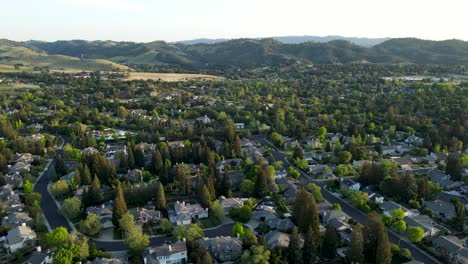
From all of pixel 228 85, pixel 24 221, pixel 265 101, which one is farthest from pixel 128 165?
pixel 228 85

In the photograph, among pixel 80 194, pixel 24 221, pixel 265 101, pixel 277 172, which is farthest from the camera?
pixel 265 101

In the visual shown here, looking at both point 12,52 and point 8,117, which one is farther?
point 12,52

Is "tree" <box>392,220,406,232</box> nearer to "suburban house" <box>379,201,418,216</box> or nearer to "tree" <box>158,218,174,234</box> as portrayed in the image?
"suburban house" <box>379,201,418,216</box>

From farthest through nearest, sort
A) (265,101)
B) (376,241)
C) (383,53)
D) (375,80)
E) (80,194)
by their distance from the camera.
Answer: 1. (383,53)
2. (375,80)
3. (265,101)
4. (80,194)
5. (376,241)

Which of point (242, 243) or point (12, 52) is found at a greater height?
point (12, 52)

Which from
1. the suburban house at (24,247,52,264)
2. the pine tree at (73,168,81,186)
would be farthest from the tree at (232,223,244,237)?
the pine tree at (73,168,81,186)

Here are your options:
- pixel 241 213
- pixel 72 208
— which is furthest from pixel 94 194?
pixel 241 213

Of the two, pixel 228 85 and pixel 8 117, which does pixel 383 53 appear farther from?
pixel 8 117
